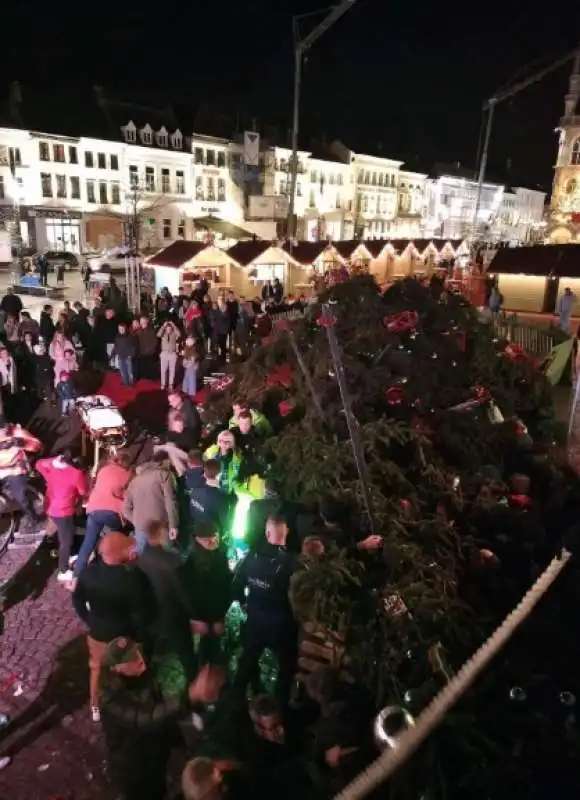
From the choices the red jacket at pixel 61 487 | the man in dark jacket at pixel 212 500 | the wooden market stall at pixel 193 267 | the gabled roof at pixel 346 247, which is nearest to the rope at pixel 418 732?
the man in dark jacket at pixel 212 500

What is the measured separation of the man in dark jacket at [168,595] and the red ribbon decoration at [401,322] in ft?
14.2

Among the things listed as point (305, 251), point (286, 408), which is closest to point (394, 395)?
point (286, 408)

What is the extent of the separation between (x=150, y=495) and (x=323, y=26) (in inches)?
700

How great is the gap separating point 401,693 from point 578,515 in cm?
349

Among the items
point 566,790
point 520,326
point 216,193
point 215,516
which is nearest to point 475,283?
point 520,326

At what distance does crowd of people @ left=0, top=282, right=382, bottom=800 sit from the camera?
3639 millimetres

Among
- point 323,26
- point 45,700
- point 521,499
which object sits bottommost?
point 45,700

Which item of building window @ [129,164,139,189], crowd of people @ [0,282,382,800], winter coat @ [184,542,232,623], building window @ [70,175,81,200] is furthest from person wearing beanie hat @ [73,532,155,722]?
building window @ [129,164,139,189]

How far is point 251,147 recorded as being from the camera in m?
51.7

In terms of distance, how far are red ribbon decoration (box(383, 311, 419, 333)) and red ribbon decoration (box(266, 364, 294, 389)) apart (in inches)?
57.5

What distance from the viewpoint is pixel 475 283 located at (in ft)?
81.6

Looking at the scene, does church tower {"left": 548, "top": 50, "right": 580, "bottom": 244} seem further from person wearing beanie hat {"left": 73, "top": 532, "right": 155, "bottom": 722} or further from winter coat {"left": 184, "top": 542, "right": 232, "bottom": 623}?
person wearing beanie hat {"left": 73, "top": 532, "right": 155, "bottom": 722}

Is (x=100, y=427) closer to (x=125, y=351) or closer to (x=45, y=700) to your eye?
(x=125, y=351)

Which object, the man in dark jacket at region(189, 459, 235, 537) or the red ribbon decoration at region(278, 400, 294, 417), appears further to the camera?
the red ribbon decoration at region(278, 400, 294, 417)
